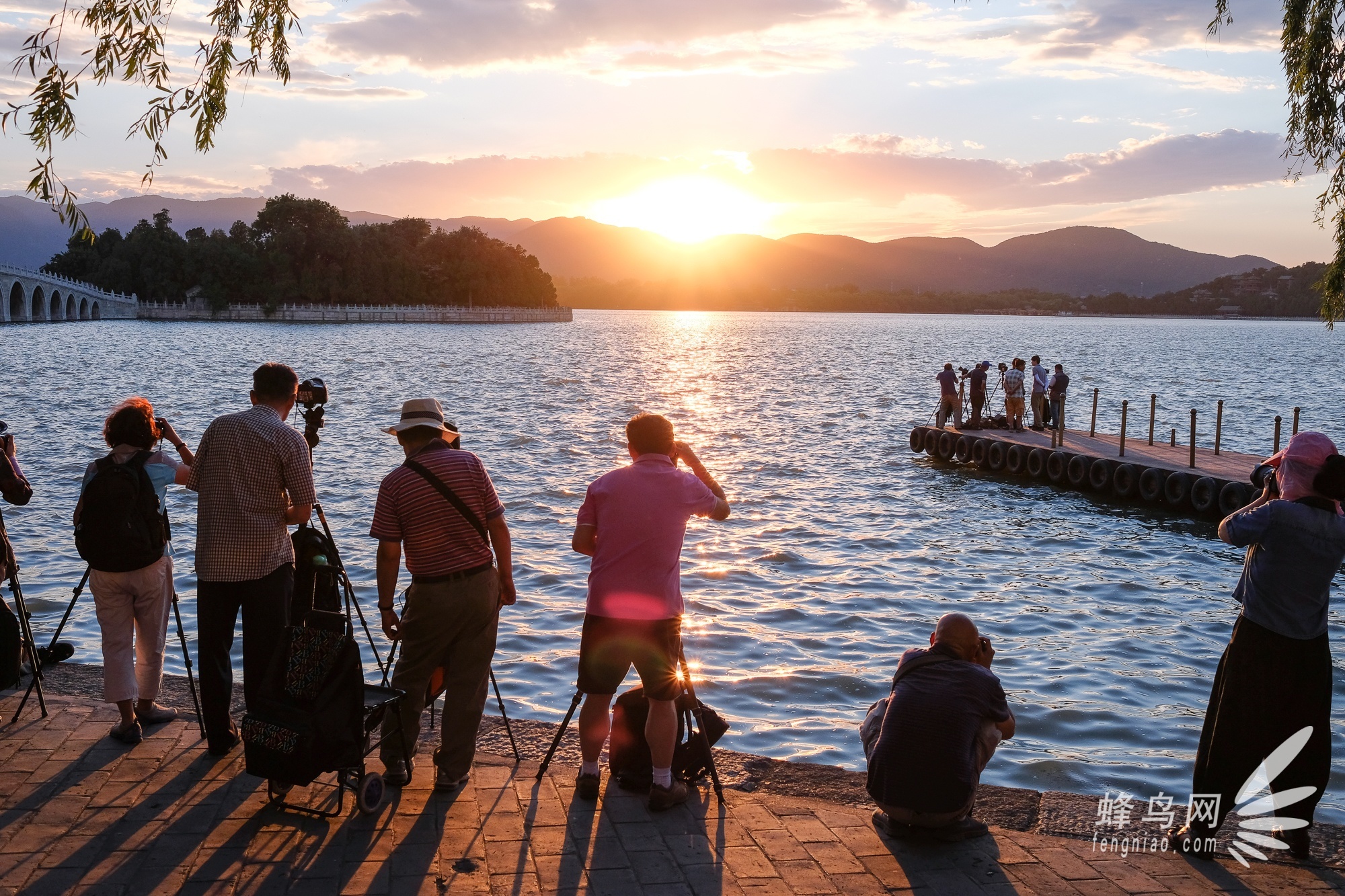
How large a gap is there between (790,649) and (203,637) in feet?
24.5

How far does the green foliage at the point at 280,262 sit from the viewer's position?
155500 millimetres

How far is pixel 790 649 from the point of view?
12.2 meters

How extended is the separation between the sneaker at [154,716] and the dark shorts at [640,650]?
284 centimetres

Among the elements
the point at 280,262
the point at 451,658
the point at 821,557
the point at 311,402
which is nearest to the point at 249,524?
the point at 311,402

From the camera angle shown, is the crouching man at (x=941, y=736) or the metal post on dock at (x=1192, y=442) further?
the metal post on dock at (x=1192, y=442)

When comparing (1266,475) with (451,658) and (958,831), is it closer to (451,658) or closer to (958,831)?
(958,831)

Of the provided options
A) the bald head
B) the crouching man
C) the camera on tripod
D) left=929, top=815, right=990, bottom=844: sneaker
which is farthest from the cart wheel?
the bald head

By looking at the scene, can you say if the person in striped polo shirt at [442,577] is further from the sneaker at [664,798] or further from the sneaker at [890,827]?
the sneaker at [890,827]

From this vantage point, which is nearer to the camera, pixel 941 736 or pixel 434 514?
pixel 941 736

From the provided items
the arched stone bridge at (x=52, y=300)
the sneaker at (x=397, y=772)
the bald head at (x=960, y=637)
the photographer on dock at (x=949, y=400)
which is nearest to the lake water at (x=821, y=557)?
the photographer on dock at (x=949, y=400)

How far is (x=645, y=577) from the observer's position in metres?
5.63

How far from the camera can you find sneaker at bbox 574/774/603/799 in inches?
225

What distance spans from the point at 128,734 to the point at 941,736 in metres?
4.45

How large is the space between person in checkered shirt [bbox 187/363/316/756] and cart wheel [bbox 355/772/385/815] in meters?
0.79
